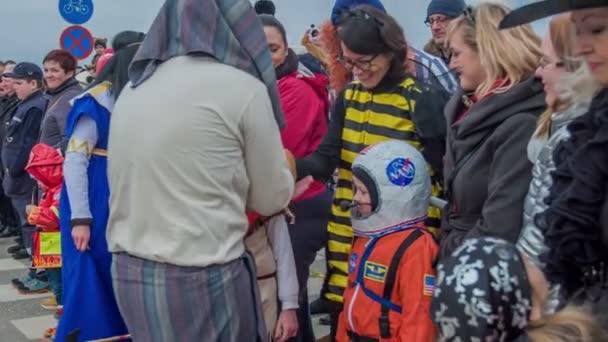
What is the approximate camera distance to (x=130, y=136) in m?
2.61

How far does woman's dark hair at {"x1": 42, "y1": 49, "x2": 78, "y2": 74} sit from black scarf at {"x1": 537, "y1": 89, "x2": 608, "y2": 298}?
5.52m

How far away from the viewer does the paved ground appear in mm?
5973

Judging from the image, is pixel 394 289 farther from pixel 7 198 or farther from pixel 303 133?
pixel 7 198

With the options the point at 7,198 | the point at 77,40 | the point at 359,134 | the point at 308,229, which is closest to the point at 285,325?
the point at 308,229

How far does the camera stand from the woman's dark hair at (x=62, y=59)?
690 cm

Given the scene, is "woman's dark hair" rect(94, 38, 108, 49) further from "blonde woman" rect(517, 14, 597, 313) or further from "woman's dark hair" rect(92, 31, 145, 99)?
"blonde woman" rect(517, 14, 597, 313)

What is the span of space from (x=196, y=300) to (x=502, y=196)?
1015 mm

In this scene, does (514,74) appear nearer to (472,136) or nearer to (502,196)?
(472,136)

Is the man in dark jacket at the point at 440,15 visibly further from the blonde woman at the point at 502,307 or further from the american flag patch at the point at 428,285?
the blonde woman at the point at 502,307

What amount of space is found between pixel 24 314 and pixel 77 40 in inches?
244

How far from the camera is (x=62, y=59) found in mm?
6922

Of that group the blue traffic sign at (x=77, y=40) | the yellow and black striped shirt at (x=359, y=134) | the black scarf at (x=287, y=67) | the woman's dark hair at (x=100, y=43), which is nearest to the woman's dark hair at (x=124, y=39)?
the black scarf at (x=287, y=67)

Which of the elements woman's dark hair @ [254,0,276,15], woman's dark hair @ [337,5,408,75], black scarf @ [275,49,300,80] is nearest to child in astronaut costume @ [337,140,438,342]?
woman's dark hair @ [337,5,408,75]

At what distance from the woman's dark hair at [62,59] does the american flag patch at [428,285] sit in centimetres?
467
